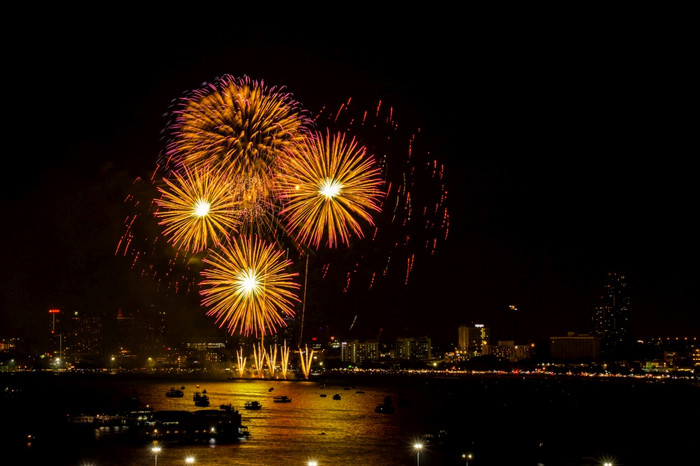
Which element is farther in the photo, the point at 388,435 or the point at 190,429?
the point at 388,435

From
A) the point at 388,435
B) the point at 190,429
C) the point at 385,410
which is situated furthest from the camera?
the point at 385,410

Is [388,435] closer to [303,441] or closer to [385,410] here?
[303,441]

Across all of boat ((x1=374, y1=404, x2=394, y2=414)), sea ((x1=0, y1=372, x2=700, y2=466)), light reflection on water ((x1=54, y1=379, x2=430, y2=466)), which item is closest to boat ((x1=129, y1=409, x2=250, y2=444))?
sea ((x1=0, y1=372, x2=700, y2=466))

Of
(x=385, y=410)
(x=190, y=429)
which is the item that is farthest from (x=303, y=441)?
(x=385, y=410)

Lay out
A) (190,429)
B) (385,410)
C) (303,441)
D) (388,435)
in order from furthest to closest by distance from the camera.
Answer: (385,410) < (388,435) < (303,441) < (190,429)

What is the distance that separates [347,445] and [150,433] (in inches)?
424

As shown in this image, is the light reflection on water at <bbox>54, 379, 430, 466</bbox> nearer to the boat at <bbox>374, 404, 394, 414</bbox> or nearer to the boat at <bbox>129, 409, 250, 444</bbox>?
the boat at <bbox>374, 404, 394, 414</bbox>

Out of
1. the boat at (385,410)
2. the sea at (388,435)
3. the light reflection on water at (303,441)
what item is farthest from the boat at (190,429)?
the boat at (385,410)

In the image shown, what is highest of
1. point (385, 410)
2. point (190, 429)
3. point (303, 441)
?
point (190, 429)

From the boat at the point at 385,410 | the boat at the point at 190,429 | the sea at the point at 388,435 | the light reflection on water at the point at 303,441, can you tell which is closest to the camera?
the light reflection on water at the point at 303,441

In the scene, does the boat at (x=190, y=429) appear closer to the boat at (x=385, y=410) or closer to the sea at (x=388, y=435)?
the sea at (x=388, y=435)

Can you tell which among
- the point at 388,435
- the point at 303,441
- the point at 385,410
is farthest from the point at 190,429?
the point at 385,410

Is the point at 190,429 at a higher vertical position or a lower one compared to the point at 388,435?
higher

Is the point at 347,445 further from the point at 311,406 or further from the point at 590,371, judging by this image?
the point at 590,371
